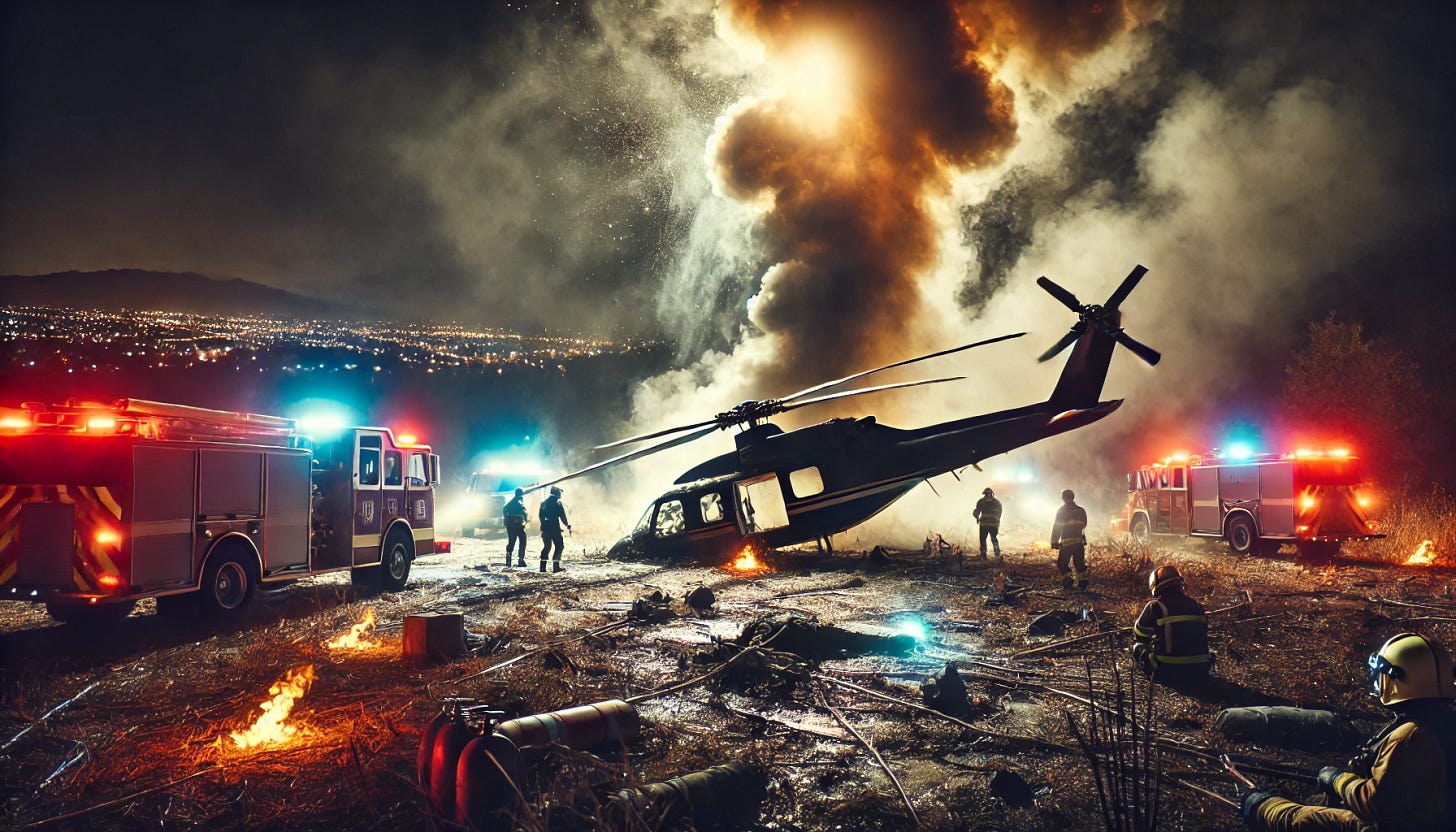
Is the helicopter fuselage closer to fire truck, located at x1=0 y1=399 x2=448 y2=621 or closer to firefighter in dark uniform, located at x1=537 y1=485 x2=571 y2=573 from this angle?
firefighter in dark uniform, located at x1=537 y1=485 x2=571 y2=573

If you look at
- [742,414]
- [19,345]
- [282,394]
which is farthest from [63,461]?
[19,345]

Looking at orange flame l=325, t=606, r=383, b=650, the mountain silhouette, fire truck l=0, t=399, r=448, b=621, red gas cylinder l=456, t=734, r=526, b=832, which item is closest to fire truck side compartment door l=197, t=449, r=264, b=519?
fire truck l=0, t=399, r=448, b=621

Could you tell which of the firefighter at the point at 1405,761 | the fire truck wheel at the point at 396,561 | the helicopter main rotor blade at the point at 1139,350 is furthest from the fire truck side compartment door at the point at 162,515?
the helicopter main rotor blade at the point at 1139,350

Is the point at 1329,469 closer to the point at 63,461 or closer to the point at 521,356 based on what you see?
the point at 63,461

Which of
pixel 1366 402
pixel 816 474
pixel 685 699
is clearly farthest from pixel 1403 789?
pixel 1366 402

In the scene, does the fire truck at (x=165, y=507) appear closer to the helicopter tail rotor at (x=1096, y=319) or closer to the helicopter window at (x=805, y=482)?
the helicopter window at (x=805, y=482)

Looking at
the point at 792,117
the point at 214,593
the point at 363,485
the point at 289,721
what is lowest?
the point at 289,721
